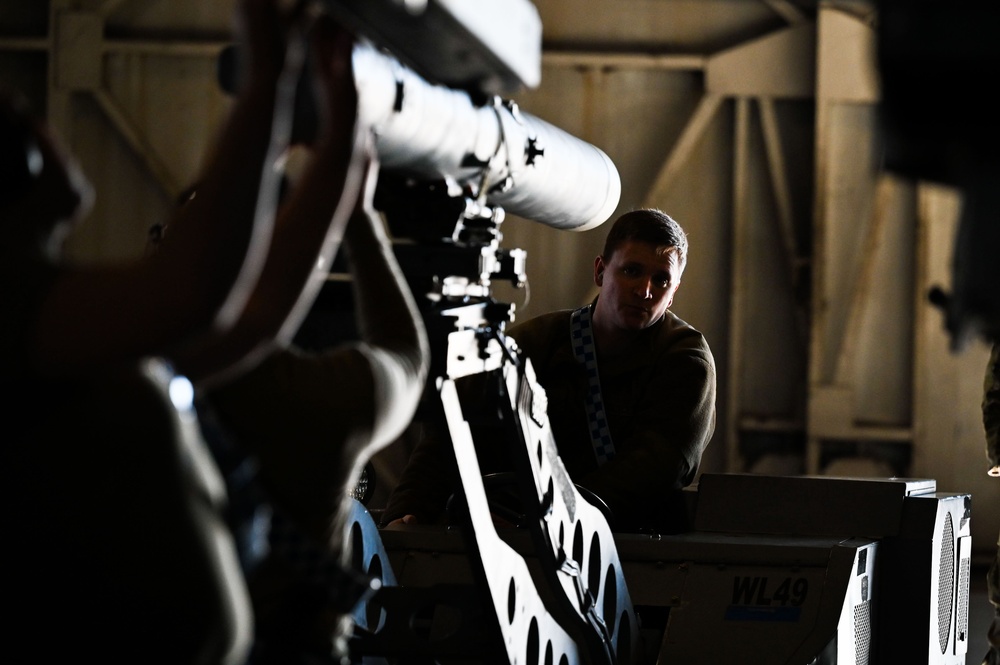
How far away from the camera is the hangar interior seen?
8781 mm

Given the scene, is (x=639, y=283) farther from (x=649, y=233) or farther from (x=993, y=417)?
(x=993, y=417)

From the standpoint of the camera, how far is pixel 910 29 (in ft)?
4.30

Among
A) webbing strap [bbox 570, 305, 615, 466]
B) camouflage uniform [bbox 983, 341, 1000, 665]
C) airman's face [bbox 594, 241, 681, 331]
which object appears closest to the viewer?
webbing strap [bbox 570, 305, 615, 466]

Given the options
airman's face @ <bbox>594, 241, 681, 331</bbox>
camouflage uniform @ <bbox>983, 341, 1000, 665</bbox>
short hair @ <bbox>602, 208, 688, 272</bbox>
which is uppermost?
short hair @ <bbox>602, 208, 688, 272</bbox>

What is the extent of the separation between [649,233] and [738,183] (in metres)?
4.68

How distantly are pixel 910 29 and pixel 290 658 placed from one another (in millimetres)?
1314

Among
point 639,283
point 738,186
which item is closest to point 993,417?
point 639,283

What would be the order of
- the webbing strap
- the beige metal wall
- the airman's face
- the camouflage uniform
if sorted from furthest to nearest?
the beige metal wall, the camouflage uniform, the airman's face, the webbing strap

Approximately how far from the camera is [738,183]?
29.5 ft

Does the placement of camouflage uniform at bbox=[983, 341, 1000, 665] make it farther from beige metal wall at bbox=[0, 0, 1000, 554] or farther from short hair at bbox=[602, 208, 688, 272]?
beige metal wall at bbox=[0, 0, 1000, 554]

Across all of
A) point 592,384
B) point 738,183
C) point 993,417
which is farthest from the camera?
point 738,183

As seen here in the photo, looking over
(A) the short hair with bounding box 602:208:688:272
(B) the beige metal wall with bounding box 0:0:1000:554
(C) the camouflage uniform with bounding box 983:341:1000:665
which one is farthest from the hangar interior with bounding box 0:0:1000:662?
(A) the short hair with bounding box 602:208:688:272

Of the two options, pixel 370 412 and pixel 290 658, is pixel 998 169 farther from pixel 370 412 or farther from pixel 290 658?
pixel 290 658

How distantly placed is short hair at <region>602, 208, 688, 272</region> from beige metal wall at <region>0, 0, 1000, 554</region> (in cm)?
417
